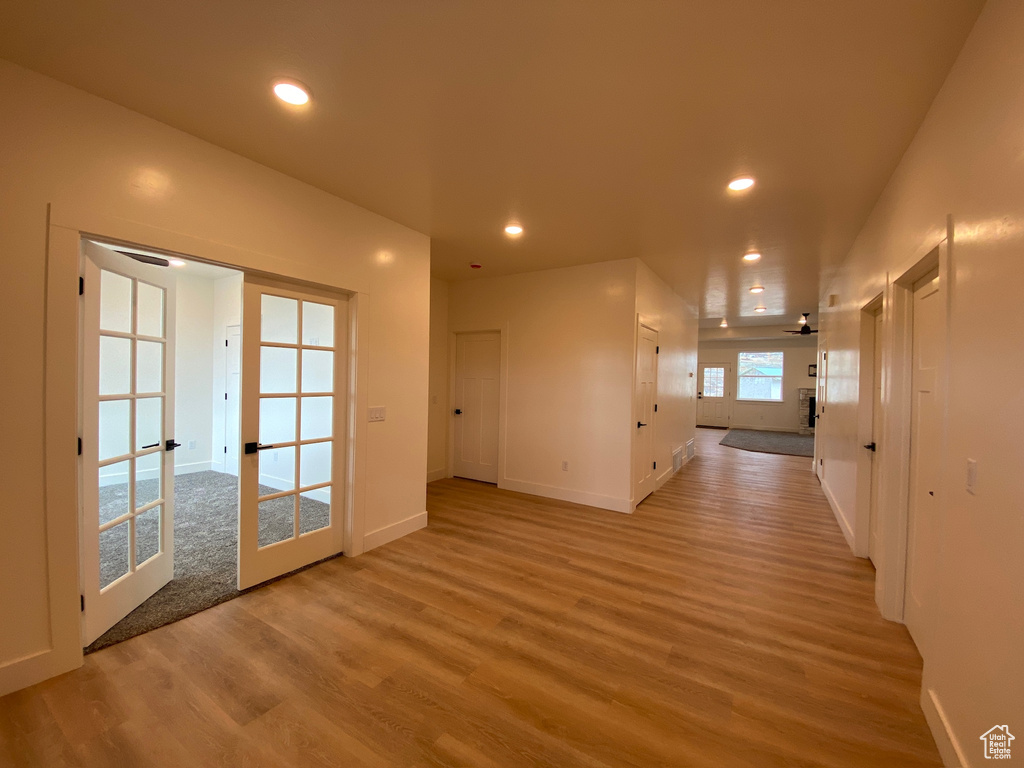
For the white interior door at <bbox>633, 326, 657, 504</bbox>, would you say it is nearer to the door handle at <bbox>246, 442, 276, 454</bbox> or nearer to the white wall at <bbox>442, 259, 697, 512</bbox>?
the white wall at <bbox>442, 259, 697, 512</bbox>

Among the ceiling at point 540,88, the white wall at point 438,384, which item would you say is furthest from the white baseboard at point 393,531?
the ceiling at point 540,88

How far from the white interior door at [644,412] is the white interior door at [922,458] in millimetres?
2262

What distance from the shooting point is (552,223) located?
11.3ft

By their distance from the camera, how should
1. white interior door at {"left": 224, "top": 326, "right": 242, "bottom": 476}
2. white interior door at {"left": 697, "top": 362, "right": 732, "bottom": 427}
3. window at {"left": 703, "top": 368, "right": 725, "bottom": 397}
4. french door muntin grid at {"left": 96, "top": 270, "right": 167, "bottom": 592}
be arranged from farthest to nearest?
window at {"left": 703, "top": 368, "right": 725, "bottom": 397} < white interior door at {"left": 697, "top": 362, "right": 732, "bottom": 427} < white interior door at {"left": 224, "top": 326, "right": 242, "bottom": 476} < french door muntin grid at {"left": 96, "top": 270, "right": 167, "bottom": 592}

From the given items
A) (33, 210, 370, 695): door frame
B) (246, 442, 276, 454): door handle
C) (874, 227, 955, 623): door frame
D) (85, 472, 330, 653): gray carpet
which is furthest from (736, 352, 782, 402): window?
(33, 210, 370, 695): door frame

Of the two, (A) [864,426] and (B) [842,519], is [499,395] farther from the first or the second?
(B) [842,519]

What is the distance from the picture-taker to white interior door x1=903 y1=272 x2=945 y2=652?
2082 mm

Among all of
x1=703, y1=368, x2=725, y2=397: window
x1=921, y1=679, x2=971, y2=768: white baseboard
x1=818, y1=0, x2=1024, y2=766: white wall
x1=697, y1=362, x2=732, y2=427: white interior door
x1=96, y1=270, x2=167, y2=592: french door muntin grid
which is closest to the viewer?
x1=818, y1=0, x2=1024, y2=766: white wall

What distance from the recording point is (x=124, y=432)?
7.45ft

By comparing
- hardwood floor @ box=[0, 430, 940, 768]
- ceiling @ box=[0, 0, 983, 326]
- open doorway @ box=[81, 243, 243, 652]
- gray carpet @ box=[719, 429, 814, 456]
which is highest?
ceiling @ box=[0, 0, 983, 326]

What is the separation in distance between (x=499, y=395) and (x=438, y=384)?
0.92 metres

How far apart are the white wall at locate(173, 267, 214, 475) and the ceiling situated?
4.13 metres

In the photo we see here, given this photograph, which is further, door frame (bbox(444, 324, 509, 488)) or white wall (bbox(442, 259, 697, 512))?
door frame (bbox(444, 324, 509, 488))

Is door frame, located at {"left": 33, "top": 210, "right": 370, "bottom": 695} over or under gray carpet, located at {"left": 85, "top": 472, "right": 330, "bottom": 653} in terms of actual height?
over
